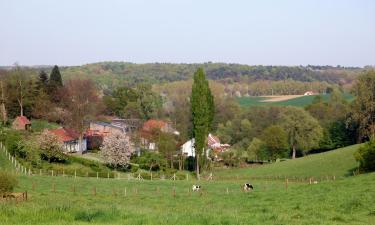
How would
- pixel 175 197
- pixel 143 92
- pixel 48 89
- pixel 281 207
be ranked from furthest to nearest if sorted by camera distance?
pixel 143 92 < pixel 48 89 < pixel 175 197 < pixel 281 207

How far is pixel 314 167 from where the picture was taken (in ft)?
209

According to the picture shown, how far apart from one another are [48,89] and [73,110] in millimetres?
16784

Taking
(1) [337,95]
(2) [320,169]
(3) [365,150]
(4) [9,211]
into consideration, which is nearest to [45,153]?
(2) [320,169]

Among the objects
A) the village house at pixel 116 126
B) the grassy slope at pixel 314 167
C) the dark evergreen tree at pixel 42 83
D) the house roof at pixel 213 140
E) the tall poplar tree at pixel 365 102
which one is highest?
the dark evergreen tree at pixel 42 83

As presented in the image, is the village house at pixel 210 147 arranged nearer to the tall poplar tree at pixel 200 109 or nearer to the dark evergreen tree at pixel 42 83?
the tall poplar tree at pixel 200 109

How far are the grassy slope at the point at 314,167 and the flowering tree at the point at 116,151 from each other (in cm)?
1233

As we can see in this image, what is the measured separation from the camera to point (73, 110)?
261 ft

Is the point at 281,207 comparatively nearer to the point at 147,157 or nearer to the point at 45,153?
the point at 45,153

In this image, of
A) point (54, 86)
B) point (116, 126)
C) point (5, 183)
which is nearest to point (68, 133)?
point (54, 86)

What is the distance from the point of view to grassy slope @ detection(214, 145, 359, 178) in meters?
59.6

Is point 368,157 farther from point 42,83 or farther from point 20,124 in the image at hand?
point 42,83

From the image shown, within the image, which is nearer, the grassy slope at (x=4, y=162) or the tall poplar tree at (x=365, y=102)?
the grassy slope at (x=4, y=162)

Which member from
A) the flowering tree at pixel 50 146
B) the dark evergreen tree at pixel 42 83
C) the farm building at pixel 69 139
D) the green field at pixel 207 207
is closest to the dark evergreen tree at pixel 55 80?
the dark evergreen tree at pixel 42 83

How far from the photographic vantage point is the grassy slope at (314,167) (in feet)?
195
